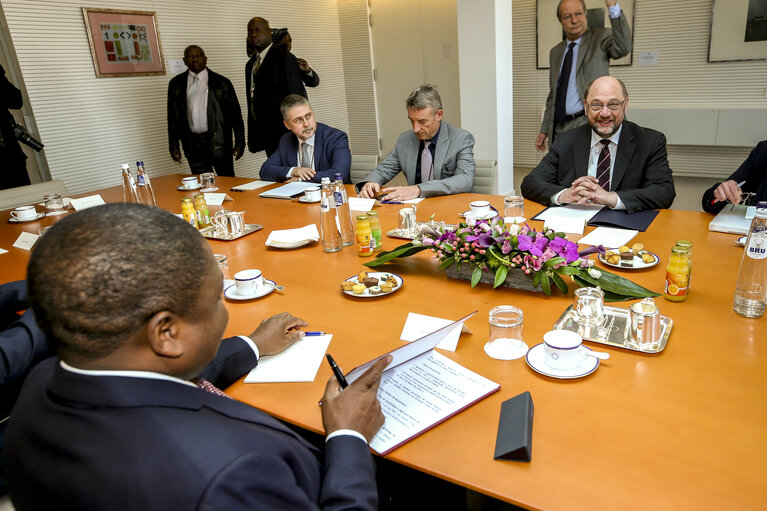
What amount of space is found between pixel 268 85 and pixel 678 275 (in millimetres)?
4115

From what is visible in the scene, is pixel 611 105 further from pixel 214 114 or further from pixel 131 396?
pixel 214 114

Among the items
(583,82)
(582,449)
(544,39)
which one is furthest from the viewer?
(544,39)

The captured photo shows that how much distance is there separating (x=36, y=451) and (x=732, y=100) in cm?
587

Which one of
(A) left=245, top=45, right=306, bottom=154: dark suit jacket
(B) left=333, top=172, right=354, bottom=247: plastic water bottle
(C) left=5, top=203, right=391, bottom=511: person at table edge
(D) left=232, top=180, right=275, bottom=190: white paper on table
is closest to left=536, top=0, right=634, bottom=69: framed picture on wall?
(A) left=245, top=45, right=306, bottom=154: dark suit jacket

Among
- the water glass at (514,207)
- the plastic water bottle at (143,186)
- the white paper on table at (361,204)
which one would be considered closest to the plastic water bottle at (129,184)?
the plastic water bottle at (143,186)

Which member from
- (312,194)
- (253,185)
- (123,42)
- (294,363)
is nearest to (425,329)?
(294,363)

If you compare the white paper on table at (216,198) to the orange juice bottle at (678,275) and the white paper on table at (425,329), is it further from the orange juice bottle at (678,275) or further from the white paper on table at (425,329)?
the orange juice bottle at (678,275)

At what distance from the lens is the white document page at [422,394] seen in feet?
3.57

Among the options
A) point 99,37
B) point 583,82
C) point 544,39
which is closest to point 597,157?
point 583,82

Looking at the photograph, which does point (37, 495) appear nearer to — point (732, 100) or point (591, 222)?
point (591, 222)

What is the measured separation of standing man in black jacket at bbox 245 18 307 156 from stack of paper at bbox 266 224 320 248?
264 cm

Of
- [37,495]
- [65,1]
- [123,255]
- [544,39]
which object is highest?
[65,1]

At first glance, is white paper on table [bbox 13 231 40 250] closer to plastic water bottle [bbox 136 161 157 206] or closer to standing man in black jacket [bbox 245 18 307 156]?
plastic water bottle [bbox 136 161 157 206]

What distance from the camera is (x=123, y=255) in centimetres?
72
